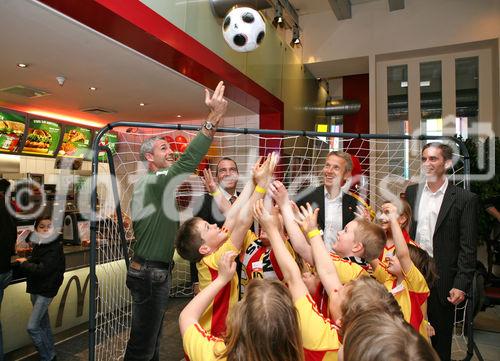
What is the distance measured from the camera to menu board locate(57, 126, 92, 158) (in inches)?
255

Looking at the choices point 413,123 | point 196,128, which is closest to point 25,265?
point 196,128

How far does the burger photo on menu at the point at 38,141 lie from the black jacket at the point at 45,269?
138 inches

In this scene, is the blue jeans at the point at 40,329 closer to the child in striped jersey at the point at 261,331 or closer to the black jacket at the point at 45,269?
the black jacket at the point at 45,269

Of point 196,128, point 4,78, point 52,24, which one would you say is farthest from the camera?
point 4,78

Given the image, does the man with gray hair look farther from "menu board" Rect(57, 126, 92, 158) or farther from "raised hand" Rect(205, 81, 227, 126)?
"menu board" Rect(57, 126, 92, 158)

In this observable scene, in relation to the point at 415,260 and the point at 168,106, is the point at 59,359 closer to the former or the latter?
the point at 415,260

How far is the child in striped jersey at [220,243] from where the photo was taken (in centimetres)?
167

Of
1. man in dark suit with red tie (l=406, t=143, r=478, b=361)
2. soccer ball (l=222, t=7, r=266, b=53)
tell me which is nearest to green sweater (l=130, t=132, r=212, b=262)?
man in dark suit with red tie (l=406, t=143, r=478, b=361)

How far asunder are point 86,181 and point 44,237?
13.6ft

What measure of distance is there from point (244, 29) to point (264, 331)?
323 cm

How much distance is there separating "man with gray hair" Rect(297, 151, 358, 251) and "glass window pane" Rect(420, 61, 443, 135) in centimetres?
479

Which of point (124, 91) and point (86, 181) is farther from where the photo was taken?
point (86, 181)

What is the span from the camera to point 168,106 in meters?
5.75

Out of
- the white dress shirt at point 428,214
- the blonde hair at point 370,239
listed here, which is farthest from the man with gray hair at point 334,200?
the blonde hair at point 370,239
